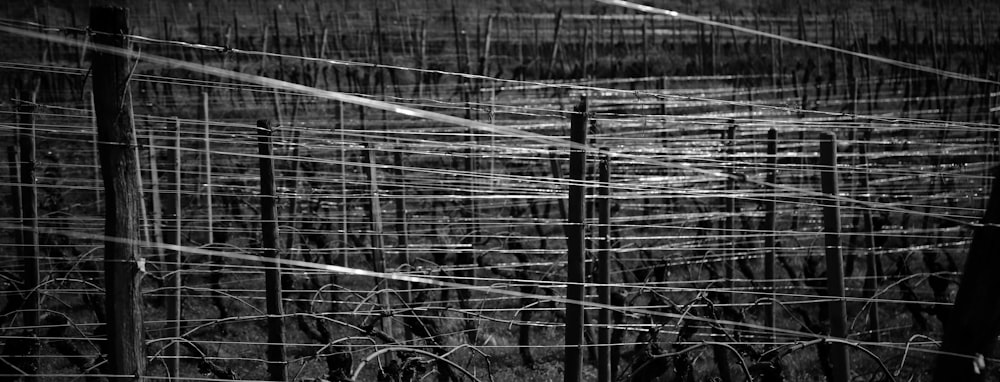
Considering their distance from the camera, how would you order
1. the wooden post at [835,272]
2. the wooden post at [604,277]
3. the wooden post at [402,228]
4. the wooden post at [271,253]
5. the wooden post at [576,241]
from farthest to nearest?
the wooden post at [402,228]
the wooden post at [604,277]
the wooden post at [835,272]
the wooden post at [271,253]
the wooden post at [576,241]

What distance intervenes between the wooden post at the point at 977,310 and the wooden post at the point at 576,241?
5.06ft

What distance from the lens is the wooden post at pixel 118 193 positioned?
3025 mm

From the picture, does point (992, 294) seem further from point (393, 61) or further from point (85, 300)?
point (393, 61)

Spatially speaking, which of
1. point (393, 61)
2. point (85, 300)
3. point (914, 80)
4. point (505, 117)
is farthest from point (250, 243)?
point (914, 80)

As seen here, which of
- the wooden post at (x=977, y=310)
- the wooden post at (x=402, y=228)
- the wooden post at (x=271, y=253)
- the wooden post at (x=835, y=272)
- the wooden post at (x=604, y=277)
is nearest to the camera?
the wooden post at (x=977, y=310)

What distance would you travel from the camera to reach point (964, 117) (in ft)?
62.5

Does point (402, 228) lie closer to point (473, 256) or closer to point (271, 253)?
point (473, 256)

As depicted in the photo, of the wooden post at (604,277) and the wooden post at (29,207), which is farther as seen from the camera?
the wooden post at (29,207)

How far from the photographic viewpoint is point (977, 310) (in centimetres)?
297

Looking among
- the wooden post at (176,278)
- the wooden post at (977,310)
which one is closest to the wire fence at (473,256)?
the wooden post at (176,278)

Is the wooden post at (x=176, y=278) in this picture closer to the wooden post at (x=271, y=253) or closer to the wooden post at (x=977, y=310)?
the wooden post at (x=271, y=253)

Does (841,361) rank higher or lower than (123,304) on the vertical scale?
lower

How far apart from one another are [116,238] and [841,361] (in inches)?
150

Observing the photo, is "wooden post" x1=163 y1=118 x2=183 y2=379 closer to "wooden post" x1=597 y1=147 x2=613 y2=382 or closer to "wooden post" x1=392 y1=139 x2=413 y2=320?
"wooden post" x1=392 y1=139 x2=413 y2=320
